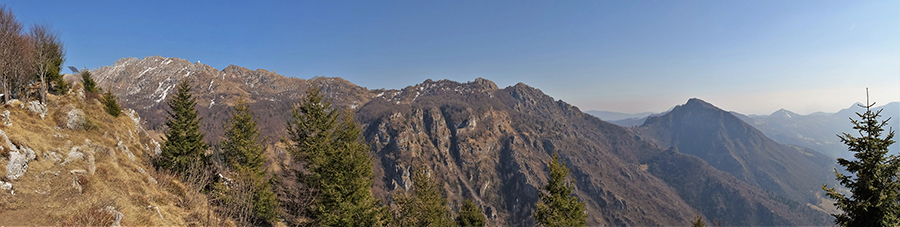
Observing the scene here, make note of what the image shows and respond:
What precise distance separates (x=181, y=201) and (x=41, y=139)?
9197 millimetres

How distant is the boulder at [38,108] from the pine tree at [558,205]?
40.3 metres

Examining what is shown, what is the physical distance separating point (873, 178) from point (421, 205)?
Answer: 30.0 meters

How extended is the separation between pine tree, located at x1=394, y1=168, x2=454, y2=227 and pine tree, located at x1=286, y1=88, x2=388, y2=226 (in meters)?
5.28

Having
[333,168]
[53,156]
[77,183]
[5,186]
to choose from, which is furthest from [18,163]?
[333,168]

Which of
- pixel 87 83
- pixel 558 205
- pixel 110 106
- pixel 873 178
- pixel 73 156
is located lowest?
pixel 558 205

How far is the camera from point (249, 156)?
99.1 ft

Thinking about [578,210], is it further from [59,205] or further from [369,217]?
[59,205]

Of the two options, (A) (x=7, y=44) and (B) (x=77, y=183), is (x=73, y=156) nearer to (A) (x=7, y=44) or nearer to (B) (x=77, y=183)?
(B) (x=77, y=183)

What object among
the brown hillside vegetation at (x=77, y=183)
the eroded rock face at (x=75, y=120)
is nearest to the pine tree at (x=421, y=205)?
the brown hillside vegetation at (x=77, y=183)

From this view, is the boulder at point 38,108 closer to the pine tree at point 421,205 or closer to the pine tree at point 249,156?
the pine tree at point 249,156

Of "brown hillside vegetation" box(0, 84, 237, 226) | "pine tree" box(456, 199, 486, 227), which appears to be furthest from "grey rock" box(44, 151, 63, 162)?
"pine tree" box(456, 199, 486, 227)

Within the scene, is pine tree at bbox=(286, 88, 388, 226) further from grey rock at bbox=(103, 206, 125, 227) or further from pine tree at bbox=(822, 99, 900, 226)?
pine tree at bbox=(822, 99, 900, 226)

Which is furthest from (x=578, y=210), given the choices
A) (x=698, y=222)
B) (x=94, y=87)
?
(x=94, y=87)

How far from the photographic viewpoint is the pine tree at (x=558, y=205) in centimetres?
2339
